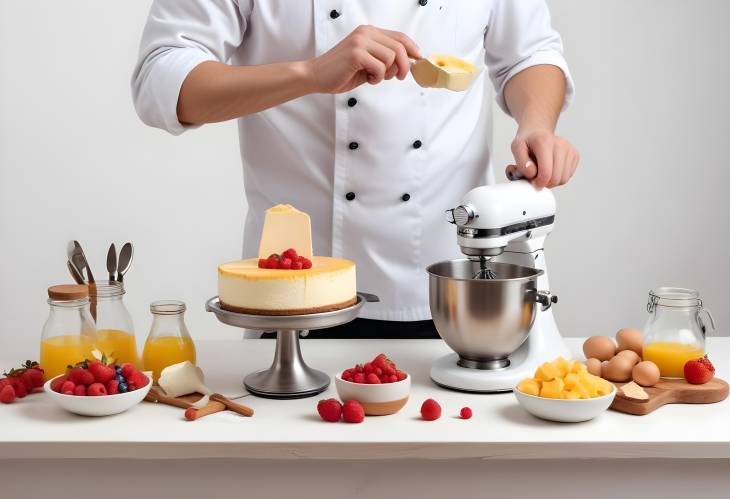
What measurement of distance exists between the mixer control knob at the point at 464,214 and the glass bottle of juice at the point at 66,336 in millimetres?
744

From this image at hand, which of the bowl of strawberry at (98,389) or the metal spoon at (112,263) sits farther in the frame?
the metal spoon at (112,263)

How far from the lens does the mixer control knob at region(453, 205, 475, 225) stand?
174 centimetres

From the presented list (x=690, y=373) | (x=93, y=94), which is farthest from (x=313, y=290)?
(x=93, y=94)

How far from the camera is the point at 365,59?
1783 mm

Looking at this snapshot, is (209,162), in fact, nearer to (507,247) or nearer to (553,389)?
(507,247)

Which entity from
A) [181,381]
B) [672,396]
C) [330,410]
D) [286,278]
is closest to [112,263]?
[181,381]

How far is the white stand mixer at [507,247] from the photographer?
69.1 inches

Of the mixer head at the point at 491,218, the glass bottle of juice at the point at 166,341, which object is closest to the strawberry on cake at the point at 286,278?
the glass bottle of juice at the point at 166,341

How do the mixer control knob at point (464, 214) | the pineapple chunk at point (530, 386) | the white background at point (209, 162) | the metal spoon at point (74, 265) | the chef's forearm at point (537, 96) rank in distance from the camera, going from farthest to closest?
1. the white background at point (209, 162)
2. the chef's forearm at point (537, 96)
3. the metal spoon at point (74, 265)
4. the mixer control knob at point (464, 214)
5. the pineapple chunk at point (530, 386)

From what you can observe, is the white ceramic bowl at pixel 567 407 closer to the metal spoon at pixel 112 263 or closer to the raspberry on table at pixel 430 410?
the raspberry on table at pixel 430 410

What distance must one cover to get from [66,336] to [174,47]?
2.31 ft

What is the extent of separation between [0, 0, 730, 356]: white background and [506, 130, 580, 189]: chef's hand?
7.21 ft

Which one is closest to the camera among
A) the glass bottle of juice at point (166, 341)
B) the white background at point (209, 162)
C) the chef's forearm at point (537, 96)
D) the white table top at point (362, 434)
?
the white table top at point (362, 434)

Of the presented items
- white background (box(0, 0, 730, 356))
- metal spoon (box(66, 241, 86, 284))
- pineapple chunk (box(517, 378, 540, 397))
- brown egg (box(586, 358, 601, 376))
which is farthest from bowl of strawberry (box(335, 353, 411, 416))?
white background (box(0, 0, 730, 356))
